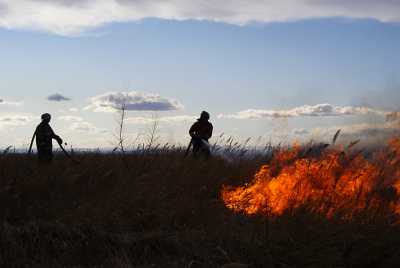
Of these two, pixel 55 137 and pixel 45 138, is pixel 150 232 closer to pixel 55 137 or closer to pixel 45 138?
pixel 55 137

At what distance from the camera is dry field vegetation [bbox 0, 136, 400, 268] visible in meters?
6.50

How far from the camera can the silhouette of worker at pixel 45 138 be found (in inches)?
468

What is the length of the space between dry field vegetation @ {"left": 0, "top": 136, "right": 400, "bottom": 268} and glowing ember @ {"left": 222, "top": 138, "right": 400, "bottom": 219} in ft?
0.09

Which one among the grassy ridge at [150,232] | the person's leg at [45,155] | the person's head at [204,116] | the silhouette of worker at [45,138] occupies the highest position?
the person's head at [204,116]

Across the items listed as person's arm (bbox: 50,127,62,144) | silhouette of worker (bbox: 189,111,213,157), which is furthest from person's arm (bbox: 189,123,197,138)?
person's arm (bbox: 50,127,62,144)

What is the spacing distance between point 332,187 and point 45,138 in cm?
653

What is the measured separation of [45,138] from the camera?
12094mm

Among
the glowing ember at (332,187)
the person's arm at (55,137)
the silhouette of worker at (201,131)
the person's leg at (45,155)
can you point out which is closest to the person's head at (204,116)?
the silhouette of worker at (201,131)

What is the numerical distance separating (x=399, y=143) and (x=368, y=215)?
208 centimetres

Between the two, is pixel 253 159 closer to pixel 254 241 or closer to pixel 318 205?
pixel 318 205

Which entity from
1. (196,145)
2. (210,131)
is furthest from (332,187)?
(210,131)

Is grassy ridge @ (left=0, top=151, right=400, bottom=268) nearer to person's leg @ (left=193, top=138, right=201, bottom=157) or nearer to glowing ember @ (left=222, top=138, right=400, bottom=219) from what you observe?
glowing ember @ (left=222, top=138, right=400, bottom=219)

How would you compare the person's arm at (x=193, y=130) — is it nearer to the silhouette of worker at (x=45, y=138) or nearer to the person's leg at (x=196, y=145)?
the person's leg at (x=196, y=145)

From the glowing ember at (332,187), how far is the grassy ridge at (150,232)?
0.38 metres
